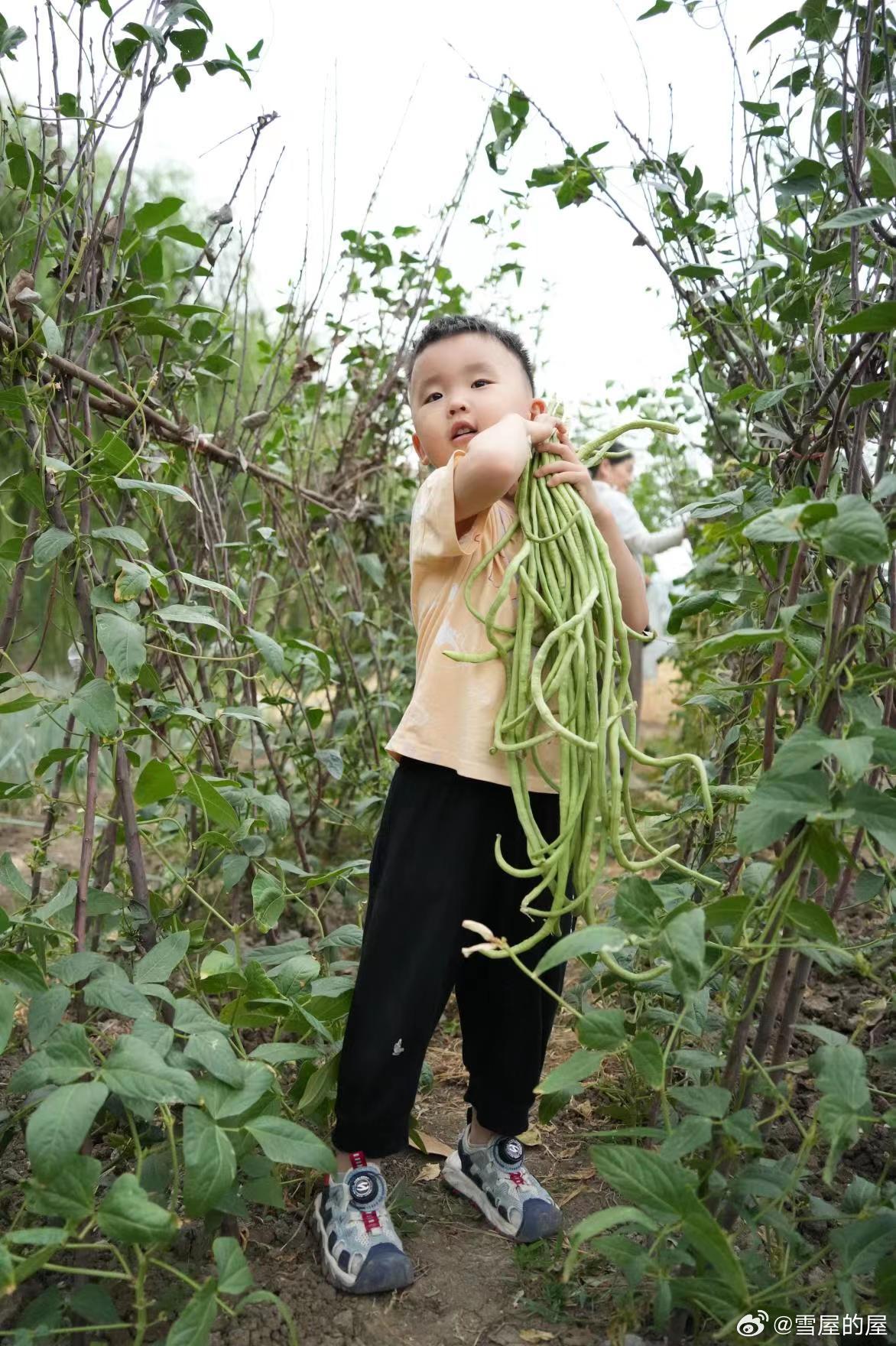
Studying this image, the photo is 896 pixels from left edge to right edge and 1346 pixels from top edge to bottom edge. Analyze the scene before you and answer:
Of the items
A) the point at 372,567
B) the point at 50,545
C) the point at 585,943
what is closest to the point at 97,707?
the point at 50,545

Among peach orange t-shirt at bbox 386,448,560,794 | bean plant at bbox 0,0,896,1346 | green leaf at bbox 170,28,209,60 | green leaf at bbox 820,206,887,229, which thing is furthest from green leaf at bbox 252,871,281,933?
green leaf at bbox 170,28,209,60

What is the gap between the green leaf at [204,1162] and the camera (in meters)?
0.97

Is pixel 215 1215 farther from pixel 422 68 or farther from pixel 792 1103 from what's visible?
pixel 422 68

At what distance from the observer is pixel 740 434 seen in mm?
2422

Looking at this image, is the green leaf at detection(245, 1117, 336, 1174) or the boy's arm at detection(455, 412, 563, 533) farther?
the boy's arm at detection(455, 412, 563, 533)

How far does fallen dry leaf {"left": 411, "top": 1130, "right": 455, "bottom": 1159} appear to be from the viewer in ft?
5.20

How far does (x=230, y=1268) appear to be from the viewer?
39.3 inches

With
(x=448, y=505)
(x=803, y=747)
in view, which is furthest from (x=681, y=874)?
(x=448, y=505)

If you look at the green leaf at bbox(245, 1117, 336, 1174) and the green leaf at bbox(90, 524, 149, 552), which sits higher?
the green leaf at bbox(90, 524, 149, 552)

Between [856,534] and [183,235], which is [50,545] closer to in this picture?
[183,235]

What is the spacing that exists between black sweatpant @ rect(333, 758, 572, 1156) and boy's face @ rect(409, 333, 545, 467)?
45 cm

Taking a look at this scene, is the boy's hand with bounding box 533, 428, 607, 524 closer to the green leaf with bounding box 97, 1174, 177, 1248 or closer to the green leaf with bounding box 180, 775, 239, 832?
the green leaf with bounding box 180, 775, 239, 832

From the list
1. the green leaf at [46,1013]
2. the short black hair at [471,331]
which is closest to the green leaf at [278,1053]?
the green leaf at [46,1013]

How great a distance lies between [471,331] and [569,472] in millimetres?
295
